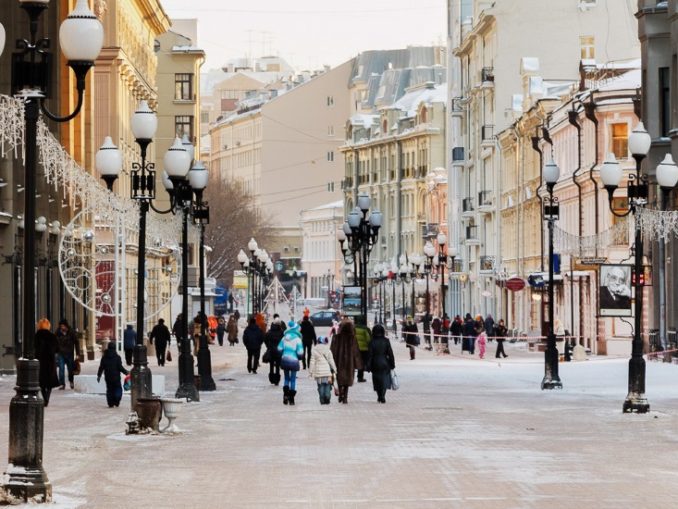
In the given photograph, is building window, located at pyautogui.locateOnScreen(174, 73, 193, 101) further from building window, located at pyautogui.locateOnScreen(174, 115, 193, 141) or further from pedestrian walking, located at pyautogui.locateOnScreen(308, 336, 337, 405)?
pedestrian walking, located at pyautogui.locateOnScreen(308, 336, 337, 405)

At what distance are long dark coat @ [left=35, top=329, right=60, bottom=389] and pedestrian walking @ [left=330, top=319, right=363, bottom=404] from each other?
5098 mm

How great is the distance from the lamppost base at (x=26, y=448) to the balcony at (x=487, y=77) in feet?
282

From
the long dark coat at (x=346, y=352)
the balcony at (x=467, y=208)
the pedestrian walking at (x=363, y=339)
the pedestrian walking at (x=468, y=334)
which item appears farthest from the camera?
the balcony at (x=467, y=208)

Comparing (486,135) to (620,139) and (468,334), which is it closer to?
(468,334)

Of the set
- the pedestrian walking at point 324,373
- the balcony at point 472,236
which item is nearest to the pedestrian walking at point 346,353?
the pedestrian walking at point 324,373

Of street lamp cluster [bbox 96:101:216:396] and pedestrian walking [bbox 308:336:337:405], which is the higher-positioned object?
street lamp cluster [bbox 96:101:216:396]

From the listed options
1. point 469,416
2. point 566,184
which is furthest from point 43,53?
point 566,184

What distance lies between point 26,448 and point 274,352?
2390 centimetres

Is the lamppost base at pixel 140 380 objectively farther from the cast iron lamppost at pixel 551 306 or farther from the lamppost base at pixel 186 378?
the cast iron lamppost at pixel 551 306

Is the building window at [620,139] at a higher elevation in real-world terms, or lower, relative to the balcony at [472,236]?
higher

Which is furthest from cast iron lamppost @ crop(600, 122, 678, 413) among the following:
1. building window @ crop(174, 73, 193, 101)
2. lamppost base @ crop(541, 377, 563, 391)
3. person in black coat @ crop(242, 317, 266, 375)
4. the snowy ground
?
building window @ crop(174, 73, 193, 101)

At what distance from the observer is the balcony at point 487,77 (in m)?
101

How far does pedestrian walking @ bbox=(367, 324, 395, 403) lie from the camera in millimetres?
32938

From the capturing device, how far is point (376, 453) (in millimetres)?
21359
